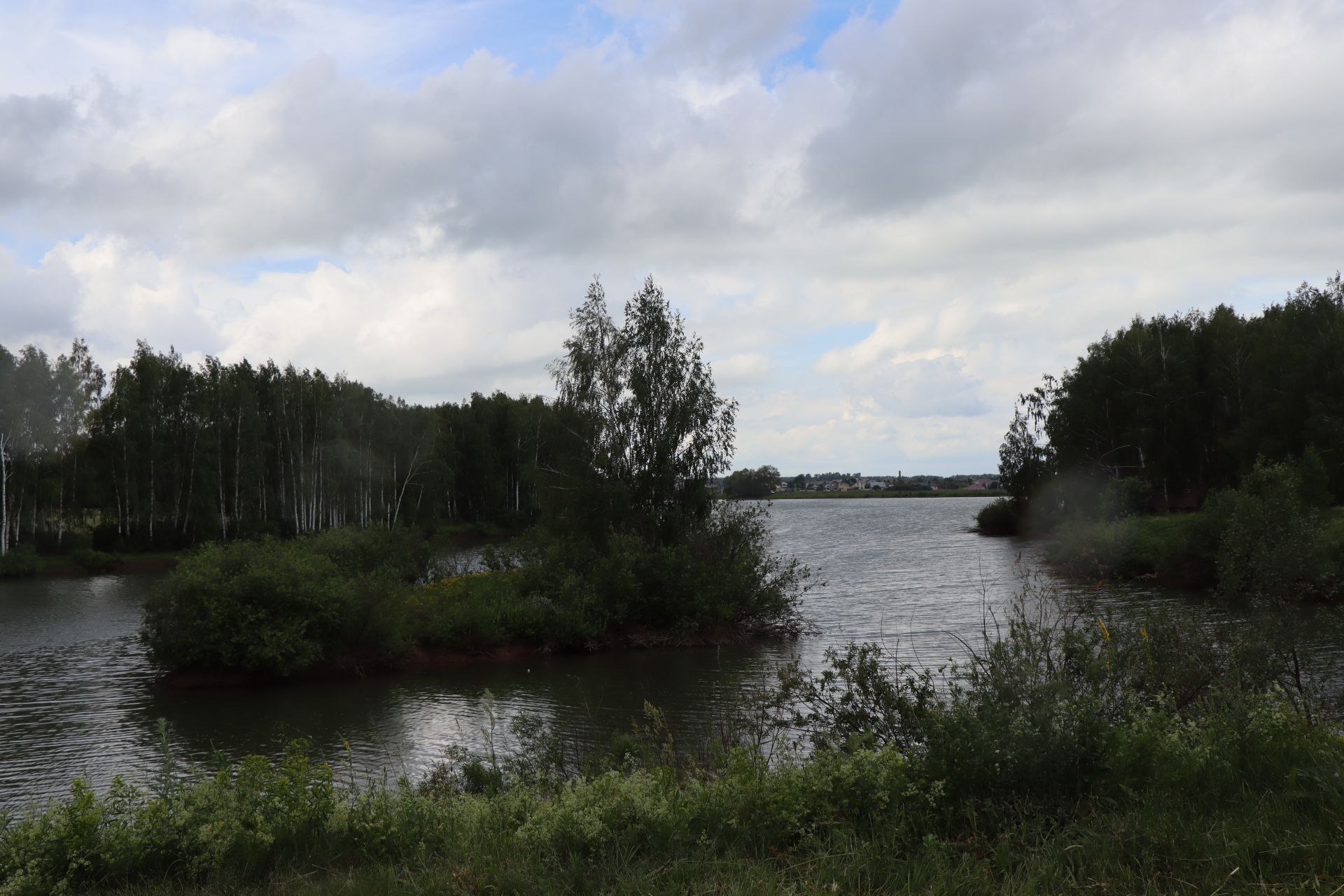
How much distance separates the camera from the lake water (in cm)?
A: 1598

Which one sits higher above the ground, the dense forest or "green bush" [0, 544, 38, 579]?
the dense forest

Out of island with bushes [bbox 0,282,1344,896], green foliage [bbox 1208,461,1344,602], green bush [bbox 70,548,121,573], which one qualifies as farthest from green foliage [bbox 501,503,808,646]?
green bush [bbox 70,548,121,573]

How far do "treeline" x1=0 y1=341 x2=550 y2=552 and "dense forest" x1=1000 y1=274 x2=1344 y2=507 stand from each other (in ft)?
132

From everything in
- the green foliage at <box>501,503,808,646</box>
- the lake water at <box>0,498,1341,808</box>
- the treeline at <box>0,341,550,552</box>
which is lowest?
the lake water at <box>0,498,1341,808</box>

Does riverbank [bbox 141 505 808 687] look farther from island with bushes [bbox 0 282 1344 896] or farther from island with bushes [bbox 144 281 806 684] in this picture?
island with bushes [bbox 0 282 1344 896]

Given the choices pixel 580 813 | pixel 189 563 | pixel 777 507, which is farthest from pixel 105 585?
→ pixel 777 507

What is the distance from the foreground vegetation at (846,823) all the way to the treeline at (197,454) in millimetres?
41964

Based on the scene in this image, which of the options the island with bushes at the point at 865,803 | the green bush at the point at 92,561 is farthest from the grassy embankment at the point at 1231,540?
the green bush at the point at 92,561

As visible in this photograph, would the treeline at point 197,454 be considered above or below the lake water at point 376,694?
above

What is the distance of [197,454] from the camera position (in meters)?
59.1

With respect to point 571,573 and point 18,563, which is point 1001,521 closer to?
point 571,573

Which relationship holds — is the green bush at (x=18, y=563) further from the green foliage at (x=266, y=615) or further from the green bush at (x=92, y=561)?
the green foliage at (x=266, y=615)

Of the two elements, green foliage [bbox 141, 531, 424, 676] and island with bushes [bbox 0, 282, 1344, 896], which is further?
green foliage [bbox 141, 531, 424, 676]

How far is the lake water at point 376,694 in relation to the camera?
15984 millimetres
